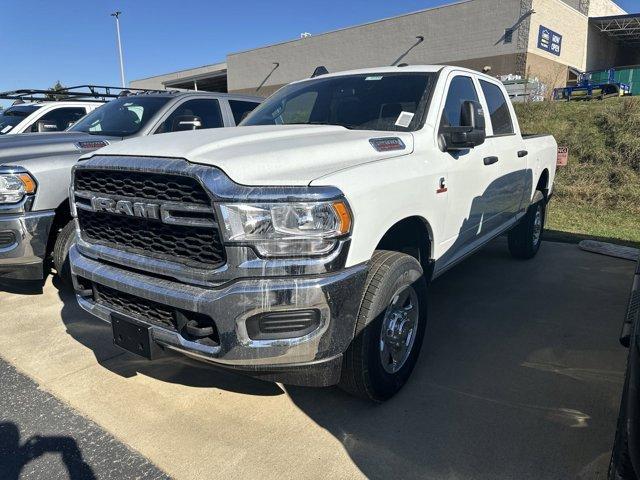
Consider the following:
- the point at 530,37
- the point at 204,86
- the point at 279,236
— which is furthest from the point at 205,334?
the point at 204,86

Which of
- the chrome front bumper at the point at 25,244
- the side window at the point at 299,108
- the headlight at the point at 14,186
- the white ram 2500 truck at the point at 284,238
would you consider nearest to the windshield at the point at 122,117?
the headlight at the point at 14,186

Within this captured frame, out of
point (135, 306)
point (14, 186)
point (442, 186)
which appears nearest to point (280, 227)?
point (135, 306)

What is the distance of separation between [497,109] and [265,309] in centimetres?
362

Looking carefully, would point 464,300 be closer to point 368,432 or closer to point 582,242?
point 368,432

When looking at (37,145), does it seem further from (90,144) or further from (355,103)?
(355,103)

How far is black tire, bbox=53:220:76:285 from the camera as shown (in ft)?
14.0

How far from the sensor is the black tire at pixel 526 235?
5859 millimetres

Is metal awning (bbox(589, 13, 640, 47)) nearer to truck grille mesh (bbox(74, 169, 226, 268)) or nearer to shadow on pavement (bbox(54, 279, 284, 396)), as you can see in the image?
shadow on pavement (bbox(54, 279, 284, 396))

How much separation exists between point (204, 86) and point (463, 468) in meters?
50.1

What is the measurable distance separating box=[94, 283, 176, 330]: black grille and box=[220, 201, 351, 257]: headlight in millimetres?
599

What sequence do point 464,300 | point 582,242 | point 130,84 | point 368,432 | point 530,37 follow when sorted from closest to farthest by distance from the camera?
point 368,432 < point 464,300 < point 582,242 < point 530,37 < point 130,84

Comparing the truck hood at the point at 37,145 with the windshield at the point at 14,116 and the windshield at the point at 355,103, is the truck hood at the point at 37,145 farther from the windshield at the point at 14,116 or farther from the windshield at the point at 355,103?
the windshield at the point at 14,116

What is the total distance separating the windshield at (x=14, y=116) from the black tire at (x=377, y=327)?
7.05 meters

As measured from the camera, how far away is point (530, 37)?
25516 mm
